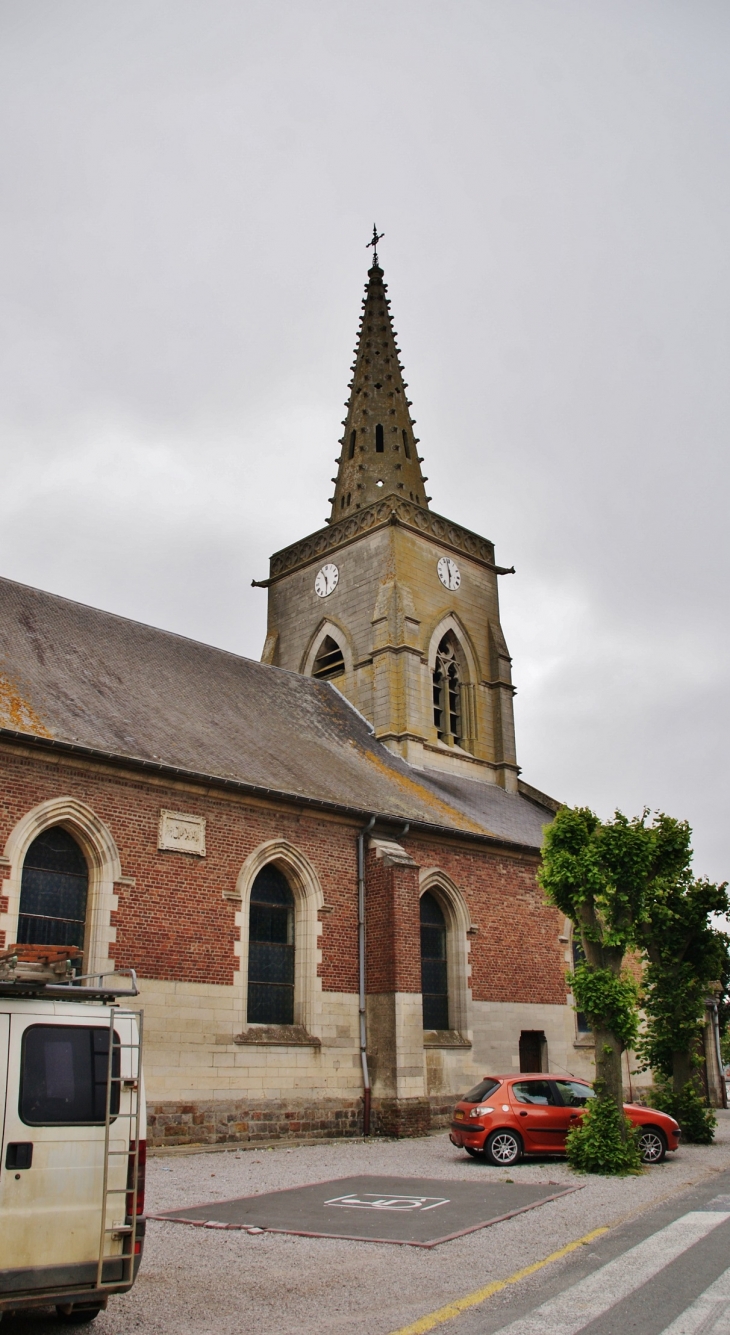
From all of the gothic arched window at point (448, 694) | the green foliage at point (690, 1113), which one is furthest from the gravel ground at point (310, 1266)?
the gothic arched window at point (448, 694)

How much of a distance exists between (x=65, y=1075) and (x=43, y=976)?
0.60 metres

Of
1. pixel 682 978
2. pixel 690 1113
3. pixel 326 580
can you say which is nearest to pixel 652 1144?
pixel 690 1113

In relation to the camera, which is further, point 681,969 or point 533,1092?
point 681,969

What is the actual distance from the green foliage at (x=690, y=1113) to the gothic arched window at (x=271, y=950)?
6.53 meters

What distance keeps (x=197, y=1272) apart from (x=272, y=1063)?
9.98 m

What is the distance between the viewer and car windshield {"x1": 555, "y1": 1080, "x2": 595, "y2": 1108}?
570 inches

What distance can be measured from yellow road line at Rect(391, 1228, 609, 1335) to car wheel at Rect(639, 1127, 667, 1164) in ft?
22.3

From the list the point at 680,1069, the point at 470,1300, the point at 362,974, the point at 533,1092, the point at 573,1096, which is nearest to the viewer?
the point at 470,1300

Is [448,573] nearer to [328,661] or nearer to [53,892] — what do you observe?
[328,661]

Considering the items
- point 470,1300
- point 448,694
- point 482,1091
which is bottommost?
point 470,1300

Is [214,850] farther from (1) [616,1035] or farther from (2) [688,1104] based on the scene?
(2) [688,1104]

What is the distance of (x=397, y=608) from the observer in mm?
27719

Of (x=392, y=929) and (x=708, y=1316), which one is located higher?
(x=392, y=929)

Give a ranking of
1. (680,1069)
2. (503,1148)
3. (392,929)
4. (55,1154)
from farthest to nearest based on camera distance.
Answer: (392,929) → (680,1069) → (503,1148) → (55,1154)
